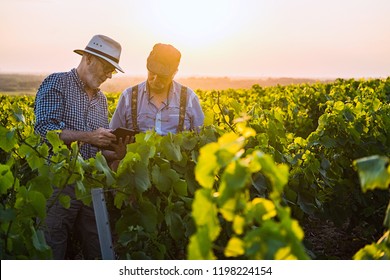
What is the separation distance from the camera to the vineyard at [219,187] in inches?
50.6

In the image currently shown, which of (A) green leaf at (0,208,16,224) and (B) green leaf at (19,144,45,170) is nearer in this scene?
(A) green leaf at (0,208,16,224)

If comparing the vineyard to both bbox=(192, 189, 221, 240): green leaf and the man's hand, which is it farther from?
the man's hand

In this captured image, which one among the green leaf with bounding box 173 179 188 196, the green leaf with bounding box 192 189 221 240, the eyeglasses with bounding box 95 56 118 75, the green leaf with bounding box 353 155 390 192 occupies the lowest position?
the green leaf with bounding box 173 179 188 196

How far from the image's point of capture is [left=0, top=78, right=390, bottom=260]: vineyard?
129 centimetres

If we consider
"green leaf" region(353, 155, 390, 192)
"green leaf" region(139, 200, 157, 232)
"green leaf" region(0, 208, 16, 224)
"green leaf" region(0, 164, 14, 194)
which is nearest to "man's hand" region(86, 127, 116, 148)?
"green leaf" region(139, 200, 157, 232)

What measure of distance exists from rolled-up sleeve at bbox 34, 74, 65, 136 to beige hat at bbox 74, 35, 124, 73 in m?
0.28

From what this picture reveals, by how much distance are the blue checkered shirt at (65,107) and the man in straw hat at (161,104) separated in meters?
0.25

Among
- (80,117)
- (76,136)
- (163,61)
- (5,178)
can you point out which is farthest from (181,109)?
(5,178)
